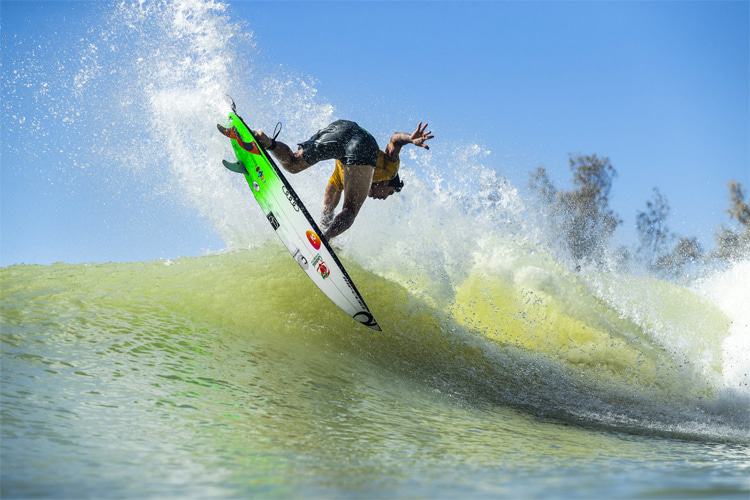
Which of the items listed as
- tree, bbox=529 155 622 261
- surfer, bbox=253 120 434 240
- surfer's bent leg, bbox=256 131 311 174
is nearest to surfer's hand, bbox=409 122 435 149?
surfer, bbox=253 120 434 240

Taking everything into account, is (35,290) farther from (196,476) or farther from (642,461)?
(642,461)

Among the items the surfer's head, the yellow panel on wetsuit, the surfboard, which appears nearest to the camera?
the surfboard

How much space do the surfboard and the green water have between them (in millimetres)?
302

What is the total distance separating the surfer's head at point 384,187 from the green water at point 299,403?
0.84 m

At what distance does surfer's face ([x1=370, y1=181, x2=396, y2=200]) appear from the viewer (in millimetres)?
5340

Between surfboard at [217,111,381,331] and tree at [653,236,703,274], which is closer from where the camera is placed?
surfboard at [217,111,381,331]

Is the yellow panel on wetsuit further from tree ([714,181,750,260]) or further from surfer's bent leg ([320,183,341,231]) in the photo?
tree ([714,181,750,260])

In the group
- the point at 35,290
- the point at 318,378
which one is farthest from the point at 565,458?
the point at 35,290

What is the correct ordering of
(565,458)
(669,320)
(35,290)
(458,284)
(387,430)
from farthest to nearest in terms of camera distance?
(669,320) < (458,284) < (35,290) < (387,430) < (565,458)

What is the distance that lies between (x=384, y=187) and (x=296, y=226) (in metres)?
1.44

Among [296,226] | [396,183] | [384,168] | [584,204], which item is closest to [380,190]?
[396,183]

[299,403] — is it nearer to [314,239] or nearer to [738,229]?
[314,239]

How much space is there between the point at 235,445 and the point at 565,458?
1.34 meters

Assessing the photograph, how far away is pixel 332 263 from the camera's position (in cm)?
418
